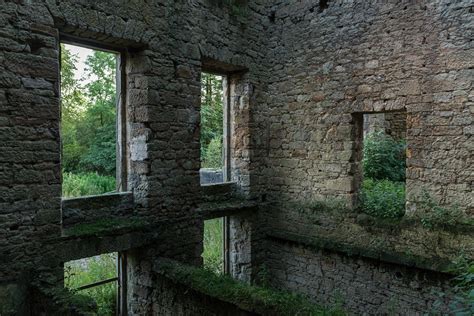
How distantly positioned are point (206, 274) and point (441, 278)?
3157 millimetres

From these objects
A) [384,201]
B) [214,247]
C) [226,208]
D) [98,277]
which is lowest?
[214,247]

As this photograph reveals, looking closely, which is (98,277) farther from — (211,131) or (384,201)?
(384,201)

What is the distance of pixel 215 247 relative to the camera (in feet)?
23.8

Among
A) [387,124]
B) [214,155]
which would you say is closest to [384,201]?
[387,124]

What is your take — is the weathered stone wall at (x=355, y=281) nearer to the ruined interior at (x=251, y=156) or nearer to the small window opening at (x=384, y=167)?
the ruined interior at (x=251, y=156)

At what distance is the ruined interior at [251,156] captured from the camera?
374cm

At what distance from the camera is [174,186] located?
513 cm

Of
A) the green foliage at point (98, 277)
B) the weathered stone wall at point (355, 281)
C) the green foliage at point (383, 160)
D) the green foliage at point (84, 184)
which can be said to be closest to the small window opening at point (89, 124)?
the green foliage at point (84, 184)

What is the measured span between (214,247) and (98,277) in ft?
8.75

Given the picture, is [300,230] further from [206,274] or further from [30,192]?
[30,192]

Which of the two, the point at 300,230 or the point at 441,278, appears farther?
the point at 300,230

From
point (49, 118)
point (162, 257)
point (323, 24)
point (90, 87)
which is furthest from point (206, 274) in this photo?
point (323, 24)

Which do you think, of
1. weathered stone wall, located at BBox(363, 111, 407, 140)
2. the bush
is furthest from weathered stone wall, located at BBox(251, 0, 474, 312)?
weathered stone wall, located at BBox(363, 111, 407, 140)

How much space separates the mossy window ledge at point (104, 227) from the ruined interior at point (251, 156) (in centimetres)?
3
